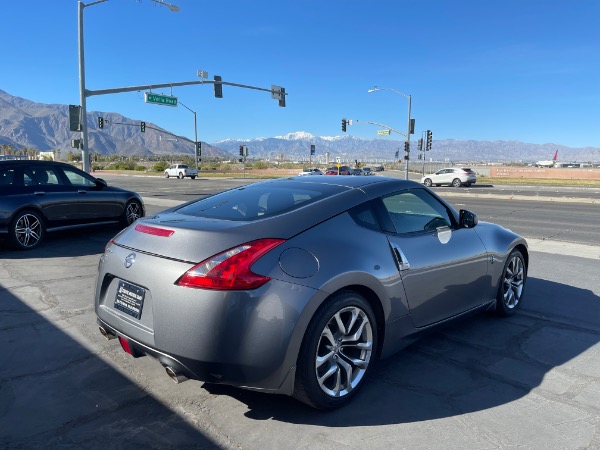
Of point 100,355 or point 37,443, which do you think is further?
point 100,355

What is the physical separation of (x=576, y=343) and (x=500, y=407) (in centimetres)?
158

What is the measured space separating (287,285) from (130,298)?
3.52 feet

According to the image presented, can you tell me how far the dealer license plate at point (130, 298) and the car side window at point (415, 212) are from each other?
6.01ft

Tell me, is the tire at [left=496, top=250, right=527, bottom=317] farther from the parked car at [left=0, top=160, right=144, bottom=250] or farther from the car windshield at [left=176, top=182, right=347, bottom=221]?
the parked car at [left=0, top=160, right=144, bottom=250]

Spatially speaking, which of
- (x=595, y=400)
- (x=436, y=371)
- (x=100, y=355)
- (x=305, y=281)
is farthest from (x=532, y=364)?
(x=100, y=355)

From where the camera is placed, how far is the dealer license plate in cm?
294

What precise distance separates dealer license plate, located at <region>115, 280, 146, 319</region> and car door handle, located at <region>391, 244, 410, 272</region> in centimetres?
170

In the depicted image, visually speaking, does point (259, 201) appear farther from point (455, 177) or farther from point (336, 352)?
point (455, 177)

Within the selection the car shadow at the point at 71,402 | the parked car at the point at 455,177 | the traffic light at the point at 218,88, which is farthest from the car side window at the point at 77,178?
the parked car at the point at 455,177

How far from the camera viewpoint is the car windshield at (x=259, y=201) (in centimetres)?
337

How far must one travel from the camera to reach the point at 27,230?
816 centimetres

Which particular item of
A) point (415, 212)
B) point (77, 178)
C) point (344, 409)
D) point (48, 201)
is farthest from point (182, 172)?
point (344, 409)

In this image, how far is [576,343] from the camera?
419 cm

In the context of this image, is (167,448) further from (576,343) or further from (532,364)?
(576,343)
